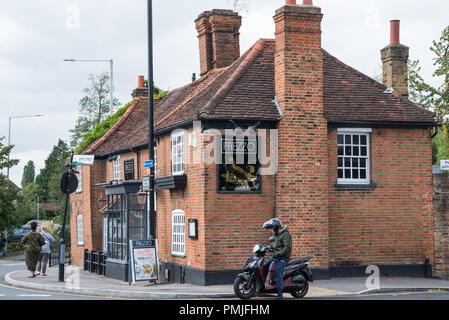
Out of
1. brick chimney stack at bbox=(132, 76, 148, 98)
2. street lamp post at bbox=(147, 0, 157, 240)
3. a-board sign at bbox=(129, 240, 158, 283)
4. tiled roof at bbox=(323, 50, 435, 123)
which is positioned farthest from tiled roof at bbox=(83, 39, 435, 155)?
brick chimney stack at bbox=(132, 76, 148, 98)

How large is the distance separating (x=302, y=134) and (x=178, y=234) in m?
5.02

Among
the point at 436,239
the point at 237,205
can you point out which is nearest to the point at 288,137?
the point at 237,205

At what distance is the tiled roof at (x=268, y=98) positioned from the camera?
2041 cm

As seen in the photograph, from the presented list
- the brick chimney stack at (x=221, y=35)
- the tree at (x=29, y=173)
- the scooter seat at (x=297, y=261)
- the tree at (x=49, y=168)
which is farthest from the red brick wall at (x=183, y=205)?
the tree at (x=29, y=173)

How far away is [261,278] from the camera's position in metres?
16.4

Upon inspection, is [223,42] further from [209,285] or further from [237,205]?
[209,285]

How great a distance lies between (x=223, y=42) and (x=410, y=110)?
8467mm

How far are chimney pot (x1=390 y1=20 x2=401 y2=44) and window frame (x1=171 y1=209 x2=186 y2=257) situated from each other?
34.2ft

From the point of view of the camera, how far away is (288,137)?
20203 mm

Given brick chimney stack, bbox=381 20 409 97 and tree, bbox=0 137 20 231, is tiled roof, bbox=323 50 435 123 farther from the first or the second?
tree, bbox=0 137 20 231

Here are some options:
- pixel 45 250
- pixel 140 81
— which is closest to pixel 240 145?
pixel 45 250

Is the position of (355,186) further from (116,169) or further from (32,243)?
(116,169)

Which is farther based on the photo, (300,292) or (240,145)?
(240,145)
